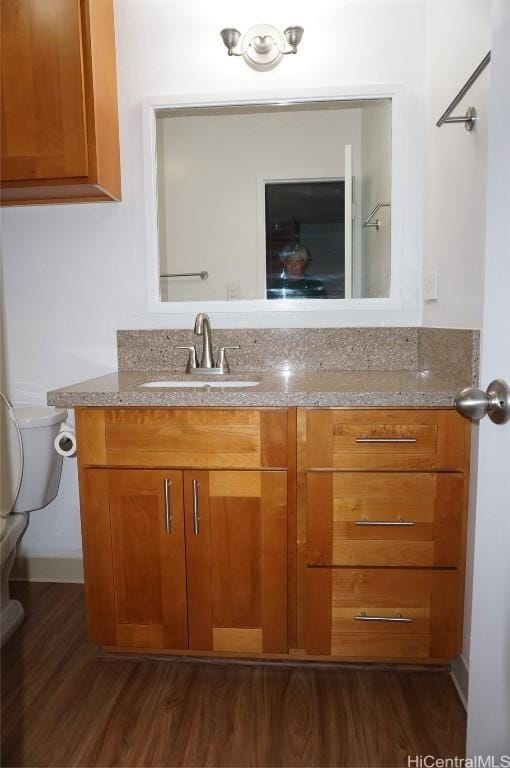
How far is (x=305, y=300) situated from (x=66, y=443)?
0.97m

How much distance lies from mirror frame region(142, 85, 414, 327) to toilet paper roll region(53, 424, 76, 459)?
1.83ft

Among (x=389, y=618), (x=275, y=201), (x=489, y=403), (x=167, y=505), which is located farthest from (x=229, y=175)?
(x=389, y=618)

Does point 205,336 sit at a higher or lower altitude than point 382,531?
higher

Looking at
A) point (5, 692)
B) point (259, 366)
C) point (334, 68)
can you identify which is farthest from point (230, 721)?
point (334, 68)

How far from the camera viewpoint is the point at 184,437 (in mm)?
1371

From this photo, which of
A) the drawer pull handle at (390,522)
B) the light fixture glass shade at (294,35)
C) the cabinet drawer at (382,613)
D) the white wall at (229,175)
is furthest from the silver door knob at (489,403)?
the light fixture glass shade at (294,35)

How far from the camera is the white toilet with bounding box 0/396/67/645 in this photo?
Result: 159cm

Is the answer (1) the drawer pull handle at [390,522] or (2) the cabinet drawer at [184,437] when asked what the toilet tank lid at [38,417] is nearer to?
(2) the cabinet drawer at [184,437]

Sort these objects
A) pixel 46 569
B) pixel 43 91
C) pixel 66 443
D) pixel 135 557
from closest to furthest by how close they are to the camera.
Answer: pixel 135 557 < pixel 43 91 < pixel 66 443 < pixel 46 569

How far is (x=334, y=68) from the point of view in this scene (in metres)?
1.74

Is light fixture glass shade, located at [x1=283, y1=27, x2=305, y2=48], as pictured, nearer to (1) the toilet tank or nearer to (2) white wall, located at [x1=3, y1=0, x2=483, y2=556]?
(2) white wall, located at [x1=3, y1=0, x2=483, y2=556]

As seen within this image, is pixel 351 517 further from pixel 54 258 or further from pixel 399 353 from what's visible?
pixel 54 258

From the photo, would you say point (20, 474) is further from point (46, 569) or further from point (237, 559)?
point (237, 559)

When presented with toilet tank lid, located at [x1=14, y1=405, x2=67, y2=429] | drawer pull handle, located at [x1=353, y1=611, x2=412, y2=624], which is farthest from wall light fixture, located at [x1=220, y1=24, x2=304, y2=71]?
drawer pull handle, located at [x1=353, y1=611, x2=412, y2=624]
